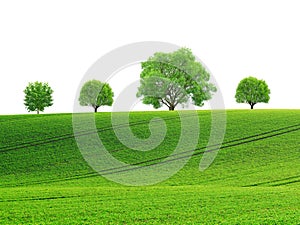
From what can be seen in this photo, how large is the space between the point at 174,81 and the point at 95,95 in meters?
35.1

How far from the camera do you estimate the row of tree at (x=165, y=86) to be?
85500 millimetres

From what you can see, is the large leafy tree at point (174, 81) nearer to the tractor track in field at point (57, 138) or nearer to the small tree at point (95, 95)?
the small tree at point (95, 95)

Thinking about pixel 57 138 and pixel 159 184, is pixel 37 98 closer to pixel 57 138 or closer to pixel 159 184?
pixel 57 138

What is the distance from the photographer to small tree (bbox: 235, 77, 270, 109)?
116m

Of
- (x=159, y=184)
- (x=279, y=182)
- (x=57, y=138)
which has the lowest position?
(x=159, y=184)

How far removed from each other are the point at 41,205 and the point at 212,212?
414 inches

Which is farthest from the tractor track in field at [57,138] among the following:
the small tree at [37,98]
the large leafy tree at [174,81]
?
the small tree at [37,98]

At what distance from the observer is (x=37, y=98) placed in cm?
10906

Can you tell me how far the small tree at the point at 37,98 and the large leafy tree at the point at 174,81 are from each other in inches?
1309

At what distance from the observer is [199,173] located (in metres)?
40.8

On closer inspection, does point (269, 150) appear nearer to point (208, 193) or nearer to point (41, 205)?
point (208, 193)

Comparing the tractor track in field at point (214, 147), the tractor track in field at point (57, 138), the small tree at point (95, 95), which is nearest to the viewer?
the tractor track in field at point (214, 147)

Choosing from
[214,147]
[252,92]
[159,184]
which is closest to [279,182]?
[159,184]

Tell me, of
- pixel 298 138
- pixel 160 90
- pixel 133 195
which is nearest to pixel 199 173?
pixel 133 195
